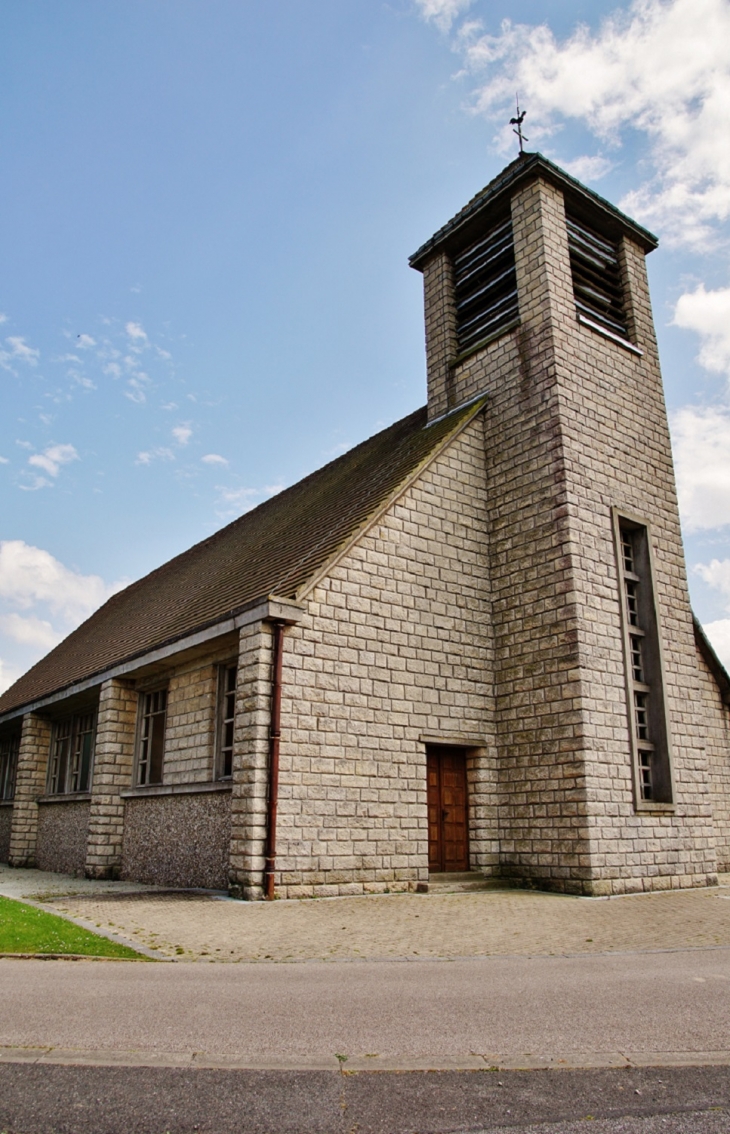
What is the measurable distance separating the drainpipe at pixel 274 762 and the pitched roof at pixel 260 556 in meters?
0.76

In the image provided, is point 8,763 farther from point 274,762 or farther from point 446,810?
point 274,762

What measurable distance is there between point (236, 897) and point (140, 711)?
19.4 ft

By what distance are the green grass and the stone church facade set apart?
2.69 metres

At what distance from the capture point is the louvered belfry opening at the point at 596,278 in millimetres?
16734

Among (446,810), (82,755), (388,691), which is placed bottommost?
(446,810)

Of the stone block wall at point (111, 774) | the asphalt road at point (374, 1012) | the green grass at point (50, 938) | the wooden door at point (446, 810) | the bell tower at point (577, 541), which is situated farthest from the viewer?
the stone block wall at point (111, 774)

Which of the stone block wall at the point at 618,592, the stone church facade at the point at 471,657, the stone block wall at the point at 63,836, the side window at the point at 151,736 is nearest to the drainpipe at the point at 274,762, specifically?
the stone church facade at the point at 471,657

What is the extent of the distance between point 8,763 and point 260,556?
1121cm

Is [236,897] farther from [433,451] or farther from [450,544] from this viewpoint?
[433,451]

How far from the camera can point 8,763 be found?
22.8 meters

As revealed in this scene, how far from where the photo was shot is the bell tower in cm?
1330

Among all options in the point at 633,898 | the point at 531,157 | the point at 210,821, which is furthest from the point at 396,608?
the point at 531,157

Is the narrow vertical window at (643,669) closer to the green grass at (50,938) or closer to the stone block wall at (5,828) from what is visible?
the green grass at (50,938)

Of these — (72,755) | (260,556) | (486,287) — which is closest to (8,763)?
(72,755)
